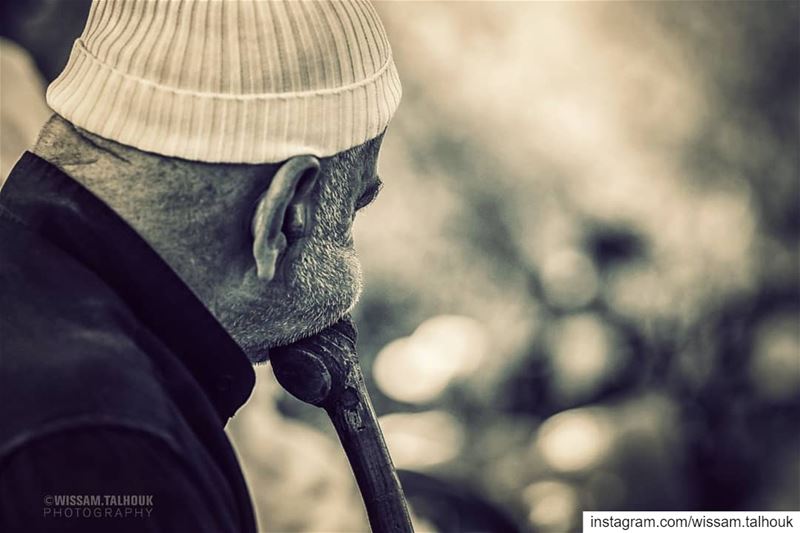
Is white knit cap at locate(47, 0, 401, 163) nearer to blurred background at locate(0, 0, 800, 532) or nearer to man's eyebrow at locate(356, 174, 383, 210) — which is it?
man's eyebrow at locate(356, 174, 383, 210)

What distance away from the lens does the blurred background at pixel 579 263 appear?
2.47m

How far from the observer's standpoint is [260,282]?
1.13 meters

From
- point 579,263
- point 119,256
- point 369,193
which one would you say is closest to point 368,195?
point 369,193

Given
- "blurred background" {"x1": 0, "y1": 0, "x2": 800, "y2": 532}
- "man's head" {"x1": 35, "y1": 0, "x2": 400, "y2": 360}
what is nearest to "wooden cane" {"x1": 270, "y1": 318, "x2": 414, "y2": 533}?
"man's head" {"x1": 35, "y1": 0, "x2": 400, "y2": 360}

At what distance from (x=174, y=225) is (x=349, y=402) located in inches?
13.4

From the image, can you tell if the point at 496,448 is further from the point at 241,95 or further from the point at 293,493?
the point at 241,95

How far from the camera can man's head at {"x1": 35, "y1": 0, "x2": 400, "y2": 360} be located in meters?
1.08

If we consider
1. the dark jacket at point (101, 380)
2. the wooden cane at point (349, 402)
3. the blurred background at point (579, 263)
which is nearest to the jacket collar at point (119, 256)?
the dark jacket at point (101, 380)

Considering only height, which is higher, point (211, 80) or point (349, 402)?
point (211, 80)

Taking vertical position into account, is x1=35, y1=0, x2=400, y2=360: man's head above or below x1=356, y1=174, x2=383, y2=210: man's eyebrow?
below

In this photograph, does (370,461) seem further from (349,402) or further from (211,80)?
(211,80)

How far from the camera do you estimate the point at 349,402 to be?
131 centimetres

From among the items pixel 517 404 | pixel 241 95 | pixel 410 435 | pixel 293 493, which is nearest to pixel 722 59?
pixel 517 404

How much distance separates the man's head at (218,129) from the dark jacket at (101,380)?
0.04 m
